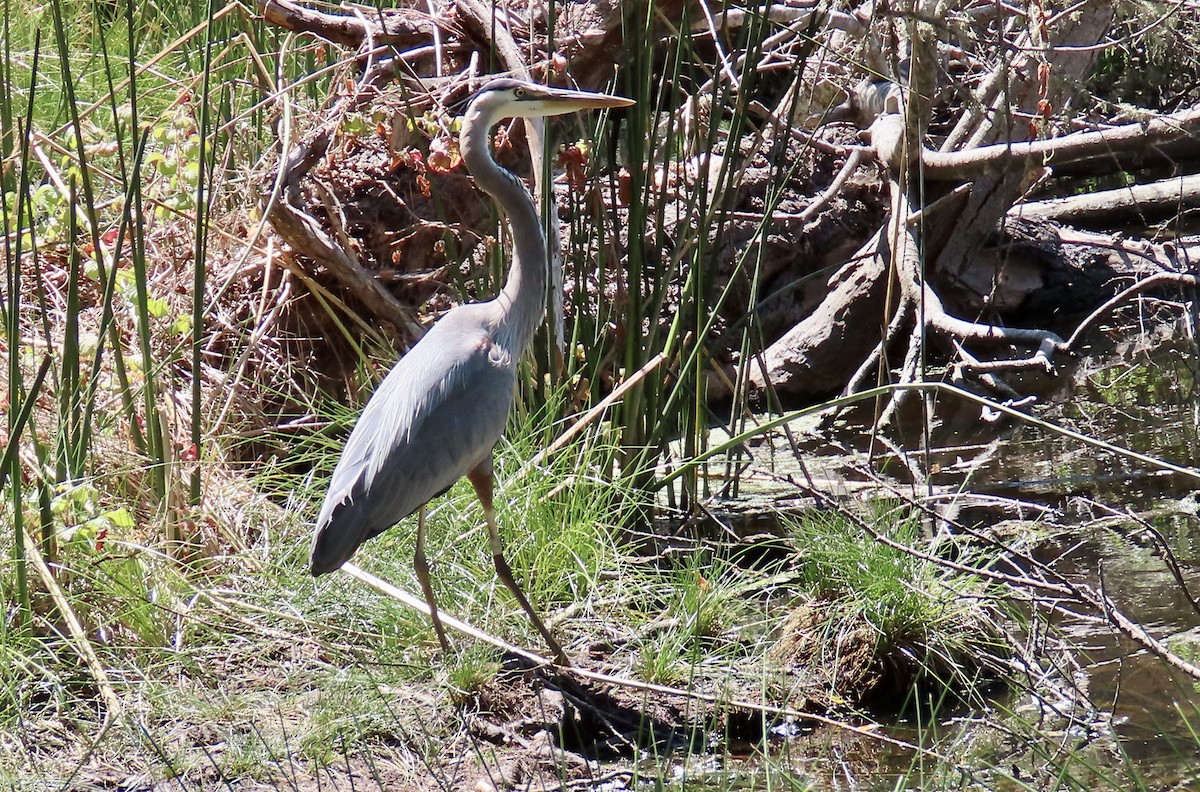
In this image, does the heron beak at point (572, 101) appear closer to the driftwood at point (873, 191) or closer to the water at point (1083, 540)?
the driftwood at point (873, 191)

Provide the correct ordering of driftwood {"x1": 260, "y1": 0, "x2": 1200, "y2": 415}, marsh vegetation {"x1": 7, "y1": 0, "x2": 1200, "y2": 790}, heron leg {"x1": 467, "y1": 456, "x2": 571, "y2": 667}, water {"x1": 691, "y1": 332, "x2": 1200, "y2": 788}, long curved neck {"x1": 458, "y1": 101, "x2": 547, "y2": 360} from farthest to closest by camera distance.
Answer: driftwood {"x1": 260, "y1": 0, "x2": 1200, "y2": 415} → long curved neck {"x1": 458, "y1": 101, "x2": 547, "y2": 360} → heron leg {"x1": 467, "y1": 456, "x2": 571, "y2": 667} → marsh vegetation {"x1": 7, "y1": 0, "x2": 1200, "y2": 790} → water {"x1": 691, "y1": 332, "x2": 1200, "y2": 788}

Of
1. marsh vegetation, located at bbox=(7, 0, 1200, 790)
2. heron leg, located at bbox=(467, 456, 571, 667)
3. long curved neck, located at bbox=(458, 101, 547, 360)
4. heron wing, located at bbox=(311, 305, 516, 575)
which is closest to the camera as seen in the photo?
marsh vegetation, located at bbox=(7, 0, 1200, 790)

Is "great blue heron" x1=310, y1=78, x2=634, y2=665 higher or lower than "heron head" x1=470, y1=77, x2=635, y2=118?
lower

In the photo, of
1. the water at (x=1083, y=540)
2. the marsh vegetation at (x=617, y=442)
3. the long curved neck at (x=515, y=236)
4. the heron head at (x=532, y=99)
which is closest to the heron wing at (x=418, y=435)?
the long curved neck at (x=515, y=236)

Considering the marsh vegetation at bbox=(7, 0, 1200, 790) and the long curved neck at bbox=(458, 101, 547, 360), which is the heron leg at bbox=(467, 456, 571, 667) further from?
the long curved neck at bbox=(458, 101, 547, 360)

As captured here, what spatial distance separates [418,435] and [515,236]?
2.36ft

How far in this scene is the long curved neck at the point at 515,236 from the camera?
3.70m

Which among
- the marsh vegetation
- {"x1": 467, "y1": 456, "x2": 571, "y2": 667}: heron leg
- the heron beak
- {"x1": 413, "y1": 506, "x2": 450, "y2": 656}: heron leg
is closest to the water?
the marsh vegetation

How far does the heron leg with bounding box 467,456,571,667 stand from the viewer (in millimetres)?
3408

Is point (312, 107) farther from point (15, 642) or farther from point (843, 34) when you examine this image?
point (15, 642)

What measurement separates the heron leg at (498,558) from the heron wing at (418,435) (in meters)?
0.06

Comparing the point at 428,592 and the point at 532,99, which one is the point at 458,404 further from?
the point at 532,99

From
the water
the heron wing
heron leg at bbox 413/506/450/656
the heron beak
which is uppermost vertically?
the heron beak

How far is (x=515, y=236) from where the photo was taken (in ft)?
12.4
